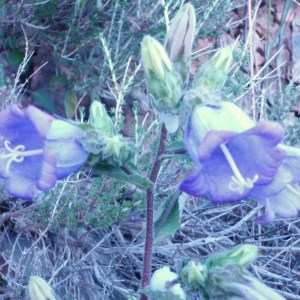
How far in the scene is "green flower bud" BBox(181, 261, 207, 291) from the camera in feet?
4.14

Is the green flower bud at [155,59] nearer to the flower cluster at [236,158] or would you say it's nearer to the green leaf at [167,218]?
the flower cluster at [236,158]

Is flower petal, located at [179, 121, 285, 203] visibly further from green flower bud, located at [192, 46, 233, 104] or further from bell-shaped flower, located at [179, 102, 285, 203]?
green flower bud, located at [192, 46, 233, 104]

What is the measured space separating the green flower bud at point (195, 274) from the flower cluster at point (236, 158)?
156 mm

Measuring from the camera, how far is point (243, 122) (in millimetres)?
1190

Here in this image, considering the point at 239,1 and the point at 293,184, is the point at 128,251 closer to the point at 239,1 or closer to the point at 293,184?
the point at 293,184

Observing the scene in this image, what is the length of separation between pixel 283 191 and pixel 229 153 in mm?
176

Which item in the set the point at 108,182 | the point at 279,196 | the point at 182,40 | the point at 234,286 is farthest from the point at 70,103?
the point at 234,286

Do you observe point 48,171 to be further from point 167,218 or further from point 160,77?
point 167,218

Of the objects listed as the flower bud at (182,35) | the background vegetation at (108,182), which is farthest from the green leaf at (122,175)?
the background vegetation at (108,182)

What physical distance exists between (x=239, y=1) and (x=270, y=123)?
7.07ft

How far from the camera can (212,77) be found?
1308 mm

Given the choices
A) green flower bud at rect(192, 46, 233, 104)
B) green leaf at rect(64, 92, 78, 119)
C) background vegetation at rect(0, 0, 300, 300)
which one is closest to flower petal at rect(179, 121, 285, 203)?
green flower bud at rect(192, 46, 233, 104)

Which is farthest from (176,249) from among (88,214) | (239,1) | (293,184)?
(239,1)

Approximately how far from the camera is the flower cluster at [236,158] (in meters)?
1.13
